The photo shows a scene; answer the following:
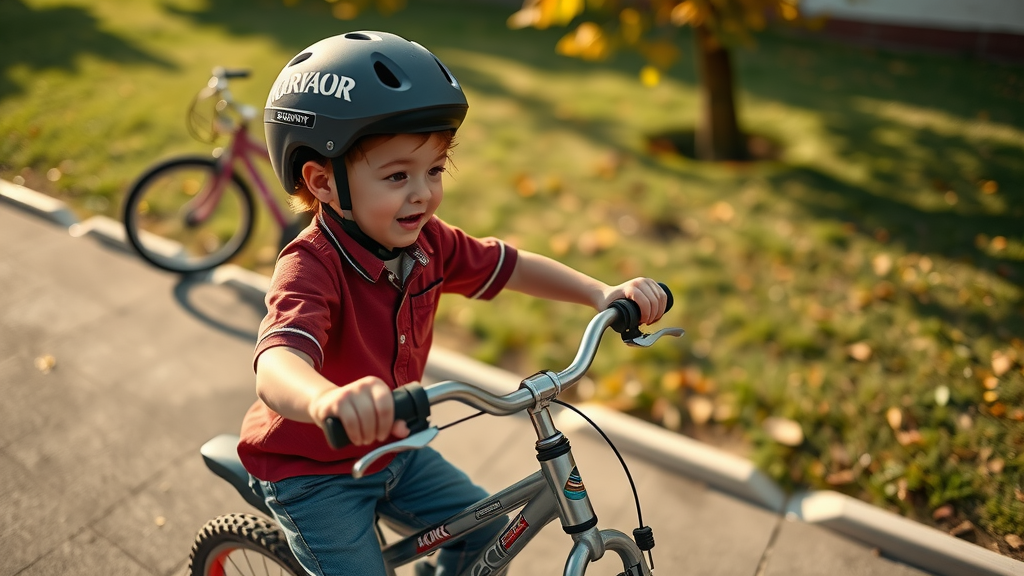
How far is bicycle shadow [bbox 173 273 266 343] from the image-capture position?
178 inches

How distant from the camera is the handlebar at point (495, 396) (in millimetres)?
1408

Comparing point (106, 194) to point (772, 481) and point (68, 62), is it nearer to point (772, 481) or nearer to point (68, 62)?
point (68, 62)

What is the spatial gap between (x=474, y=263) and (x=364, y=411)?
3.23ft

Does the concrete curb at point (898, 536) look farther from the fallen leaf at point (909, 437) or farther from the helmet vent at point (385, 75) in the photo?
the helmet vent at point (385, 75)

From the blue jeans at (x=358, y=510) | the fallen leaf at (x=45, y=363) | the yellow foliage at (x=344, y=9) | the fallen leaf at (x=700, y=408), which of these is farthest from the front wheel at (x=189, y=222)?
the yellow foliage at (x=344, y=9)

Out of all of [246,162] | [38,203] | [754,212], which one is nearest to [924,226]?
[754,212]

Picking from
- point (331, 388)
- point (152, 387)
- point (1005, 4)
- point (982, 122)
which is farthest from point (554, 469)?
point (1005, 4)

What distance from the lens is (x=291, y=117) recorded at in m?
1.96

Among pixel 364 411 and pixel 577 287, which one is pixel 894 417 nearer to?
pixel 577 287

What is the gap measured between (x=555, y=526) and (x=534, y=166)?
11.3 ft

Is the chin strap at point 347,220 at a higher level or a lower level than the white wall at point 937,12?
higher

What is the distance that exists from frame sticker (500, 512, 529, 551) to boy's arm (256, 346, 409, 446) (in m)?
0.62

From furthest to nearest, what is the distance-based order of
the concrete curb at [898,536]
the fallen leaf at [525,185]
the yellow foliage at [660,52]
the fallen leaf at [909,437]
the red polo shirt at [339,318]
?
the fallen leaf at [525,185] < the yellow foliage at [660,52] < the fallen leaf at [909,437] < the concrete curb at [898,536] < the red polo shirt at [339,318]

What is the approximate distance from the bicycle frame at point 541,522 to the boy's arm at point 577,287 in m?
0.42
